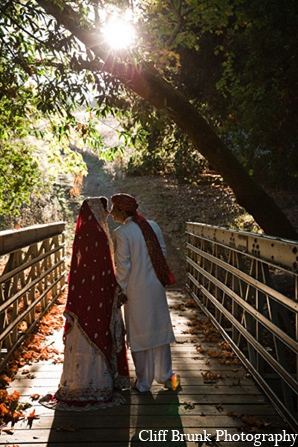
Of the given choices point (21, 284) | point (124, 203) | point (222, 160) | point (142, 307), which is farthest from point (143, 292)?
point (222, 160)

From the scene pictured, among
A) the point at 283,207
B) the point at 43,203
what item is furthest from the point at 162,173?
the point at 283,207

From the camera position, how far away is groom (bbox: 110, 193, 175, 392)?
504 cm

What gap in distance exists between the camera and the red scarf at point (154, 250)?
16.8ft

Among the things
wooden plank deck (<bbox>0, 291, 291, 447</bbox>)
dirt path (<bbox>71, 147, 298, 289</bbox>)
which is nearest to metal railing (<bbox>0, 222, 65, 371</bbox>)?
wooden plank deck (<bbox>0, 291, 291, 447</bbox>)

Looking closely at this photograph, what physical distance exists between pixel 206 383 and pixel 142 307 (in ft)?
3.55

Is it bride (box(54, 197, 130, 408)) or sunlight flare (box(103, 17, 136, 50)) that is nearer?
bride (box(54, 197, 130, 408))

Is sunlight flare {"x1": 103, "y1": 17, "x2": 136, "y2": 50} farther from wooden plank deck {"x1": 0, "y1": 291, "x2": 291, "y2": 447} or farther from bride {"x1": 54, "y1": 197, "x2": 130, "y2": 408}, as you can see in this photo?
wooden plank deck {"x1": 0, "y1": 291, "x2": 291, "y2": 447}

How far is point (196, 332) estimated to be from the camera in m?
7.48

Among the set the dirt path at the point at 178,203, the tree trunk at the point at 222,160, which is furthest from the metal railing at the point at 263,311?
the dirt path at the point at 178,203

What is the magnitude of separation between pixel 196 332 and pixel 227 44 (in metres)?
10.7

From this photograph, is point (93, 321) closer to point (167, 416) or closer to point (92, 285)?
point (92, 285)

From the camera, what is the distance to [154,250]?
5125 millimetres

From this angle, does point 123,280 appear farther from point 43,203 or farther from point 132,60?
point 43,203

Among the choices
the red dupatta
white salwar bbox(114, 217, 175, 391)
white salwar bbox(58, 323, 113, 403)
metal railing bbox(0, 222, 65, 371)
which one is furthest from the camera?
metal railing bbox(0, 222, 65, 371)
